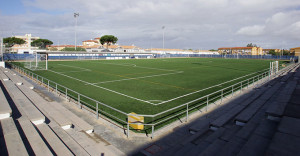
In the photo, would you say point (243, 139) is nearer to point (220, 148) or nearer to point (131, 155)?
point (220, 148)

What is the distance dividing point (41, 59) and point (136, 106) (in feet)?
115

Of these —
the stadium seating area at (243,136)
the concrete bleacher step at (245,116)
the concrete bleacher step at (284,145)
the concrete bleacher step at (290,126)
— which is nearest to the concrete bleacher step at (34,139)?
the stadium seating area at (243,136)

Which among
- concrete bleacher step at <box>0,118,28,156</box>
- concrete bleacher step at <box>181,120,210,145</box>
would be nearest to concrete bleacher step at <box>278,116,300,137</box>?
concrete bleacher step at <box>181,120,210,145</box>

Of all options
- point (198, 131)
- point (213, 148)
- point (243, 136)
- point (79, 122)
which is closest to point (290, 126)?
point (243, 136)

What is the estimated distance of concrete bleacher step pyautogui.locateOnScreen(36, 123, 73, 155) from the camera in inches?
206

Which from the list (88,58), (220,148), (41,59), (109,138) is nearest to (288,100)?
(220,148)

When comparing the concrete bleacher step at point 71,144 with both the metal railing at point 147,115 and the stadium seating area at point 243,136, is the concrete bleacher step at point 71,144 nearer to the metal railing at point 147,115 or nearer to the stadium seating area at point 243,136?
the stadium seating area at point 243,136

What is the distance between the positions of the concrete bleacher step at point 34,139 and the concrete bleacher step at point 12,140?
0.86ft

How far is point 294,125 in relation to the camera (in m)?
5.68

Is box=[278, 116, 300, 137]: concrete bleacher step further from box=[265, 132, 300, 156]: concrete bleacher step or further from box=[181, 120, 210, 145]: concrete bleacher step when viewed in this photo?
box=[181, 120, 210, 145]: concrete bleacher step

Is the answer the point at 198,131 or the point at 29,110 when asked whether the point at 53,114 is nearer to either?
the point at 29,110

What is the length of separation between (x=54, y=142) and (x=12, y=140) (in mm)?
1043

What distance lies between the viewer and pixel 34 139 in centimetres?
551

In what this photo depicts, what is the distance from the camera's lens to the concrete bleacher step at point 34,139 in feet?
16.3
